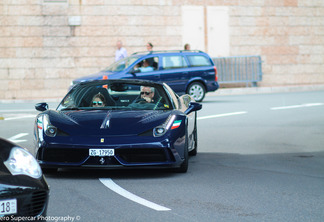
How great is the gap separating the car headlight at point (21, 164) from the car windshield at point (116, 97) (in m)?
3.97

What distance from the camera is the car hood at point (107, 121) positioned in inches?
316

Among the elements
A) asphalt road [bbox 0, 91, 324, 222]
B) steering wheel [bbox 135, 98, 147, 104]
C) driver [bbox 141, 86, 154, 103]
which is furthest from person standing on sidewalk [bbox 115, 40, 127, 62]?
steering wheel [bbox 135, 98, 147, 104]

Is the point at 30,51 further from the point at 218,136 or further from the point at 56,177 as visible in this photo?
the point at 56,177

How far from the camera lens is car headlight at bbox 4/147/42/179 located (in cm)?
484

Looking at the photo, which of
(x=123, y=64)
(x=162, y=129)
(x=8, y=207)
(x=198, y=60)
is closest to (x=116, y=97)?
(x=162, y=129)

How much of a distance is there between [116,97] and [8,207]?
17.2ft

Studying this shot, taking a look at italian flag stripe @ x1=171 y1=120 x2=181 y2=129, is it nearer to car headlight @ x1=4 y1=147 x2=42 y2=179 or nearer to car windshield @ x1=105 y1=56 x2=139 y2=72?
car headlight @ x1=4 y1=147 x2=42 y2=179

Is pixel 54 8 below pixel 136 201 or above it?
above

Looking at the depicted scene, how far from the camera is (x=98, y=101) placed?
934cm

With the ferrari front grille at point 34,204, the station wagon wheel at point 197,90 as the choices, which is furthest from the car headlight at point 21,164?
the station wagon wheel at point 197,90

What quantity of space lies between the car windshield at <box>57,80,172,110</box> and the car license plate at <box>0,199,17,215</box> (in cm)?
442

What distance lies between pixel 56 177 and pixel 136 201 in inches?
72.0

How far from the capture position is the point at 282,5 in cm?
3081

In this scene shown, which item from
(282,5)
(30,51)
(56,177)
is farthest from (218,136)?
(282,5)
